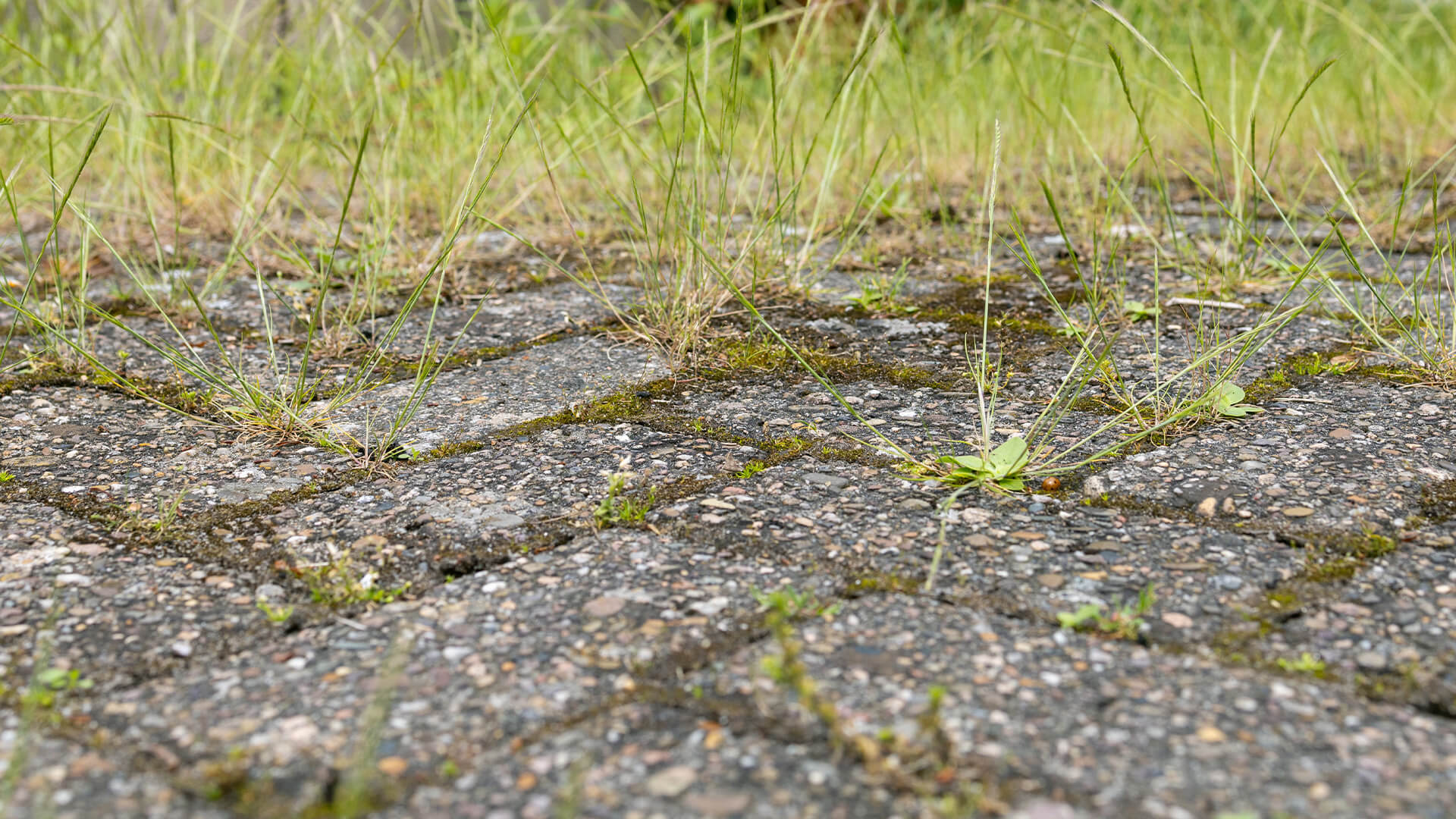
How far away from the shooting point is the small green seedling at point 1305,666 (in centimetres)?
98

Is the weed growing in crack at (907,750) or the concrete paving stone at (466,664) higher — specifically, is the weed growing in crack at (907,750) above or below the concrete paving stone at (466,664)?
above

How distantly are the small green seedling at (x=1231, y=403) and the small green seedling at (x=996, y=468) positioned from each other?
12.5 inches

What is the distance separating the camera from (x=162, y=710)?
96cm

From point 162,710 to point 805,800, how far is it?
54cm

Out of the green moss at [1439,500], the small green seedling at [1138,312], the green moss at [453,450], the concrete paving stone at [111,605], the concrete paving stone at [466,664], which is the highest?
the green moss at [1439,500]

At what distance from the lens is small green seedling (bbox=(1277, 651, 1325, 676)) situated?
0.98 m

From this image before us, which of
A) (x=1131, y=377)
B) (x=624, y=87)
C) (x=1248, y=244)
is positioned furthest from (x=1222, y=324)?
(x=624, y=87)

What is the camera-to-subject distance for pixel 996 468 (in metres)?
1.38

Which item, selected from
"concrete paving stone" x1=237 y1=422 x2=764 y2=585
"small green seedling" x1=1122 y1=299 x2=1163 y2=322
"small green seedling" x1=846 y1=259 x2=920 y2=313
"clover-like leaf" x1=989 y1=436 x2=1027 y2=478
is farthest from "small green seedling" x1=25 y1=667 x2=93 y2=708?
"small green seedling" x1=1122 y1=299 x2=1163 y2=322

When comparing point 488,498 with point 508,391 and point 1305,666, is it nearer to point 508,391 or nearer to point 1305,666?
point 508,391

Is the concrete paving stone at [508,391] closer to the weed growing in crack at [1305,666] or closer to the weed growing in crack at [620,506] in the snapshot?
the weed growing in crack at [620,506]

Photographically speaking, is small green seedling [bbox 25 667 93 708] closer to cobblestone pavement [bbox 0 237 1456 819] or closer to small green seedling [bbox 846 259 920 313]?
cobblestone pavement [bbox 0 237 1456 819]

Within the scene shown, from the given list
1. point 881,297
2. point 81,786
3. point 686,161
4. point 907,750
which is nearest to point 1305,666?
point 907,750

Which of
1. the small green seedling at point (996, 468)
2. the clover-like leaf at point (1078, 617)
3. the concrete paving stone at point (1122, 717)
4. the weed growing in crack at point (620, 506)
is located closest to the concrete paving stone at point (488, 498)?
the weed growing in crack at point (620, 506)
